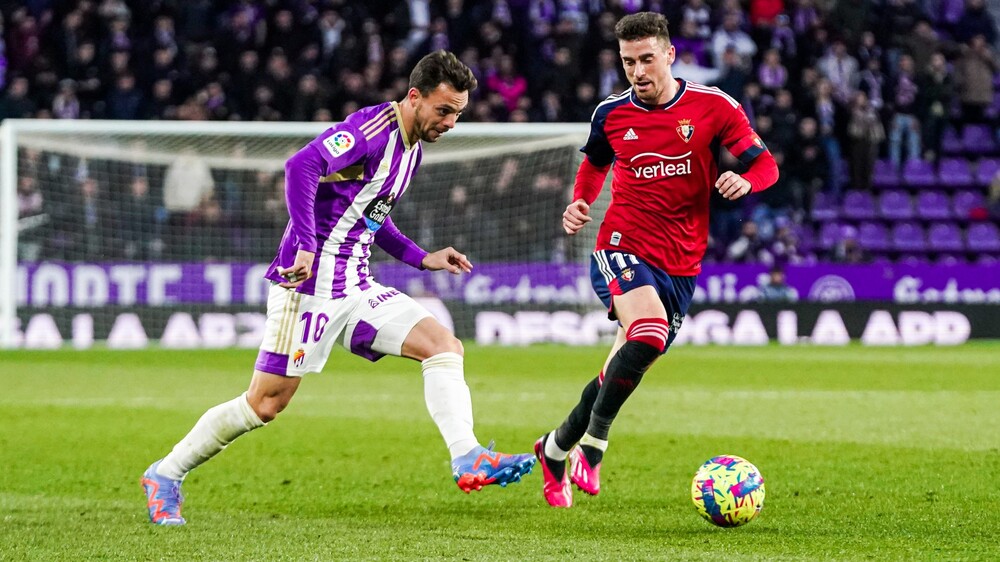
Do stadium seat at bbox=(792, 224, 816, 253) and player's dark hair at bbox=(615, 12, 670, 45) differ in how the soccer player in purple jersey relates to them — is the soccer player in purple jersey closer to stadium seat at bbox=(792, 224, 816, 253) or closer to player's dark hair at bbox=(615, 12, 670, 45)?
player's dark hair at bbox=(615, 12, 670, 45)

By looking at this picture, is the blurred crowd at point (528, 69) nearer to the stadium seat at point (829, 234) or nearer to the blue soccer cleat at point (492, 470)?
the stadium seat at point (829, 234)

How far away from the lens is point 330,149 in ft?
20.2

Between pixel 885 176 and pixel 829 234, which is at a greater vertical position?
pixel 885 176

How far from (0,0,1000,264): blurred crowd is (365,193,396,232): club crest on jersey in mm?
13672

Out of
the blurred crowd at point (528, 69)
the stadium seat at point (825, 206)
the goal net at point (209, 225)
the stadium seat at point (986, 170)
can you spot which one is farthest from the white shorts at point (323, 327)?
the stadium seat at point (986, 170)

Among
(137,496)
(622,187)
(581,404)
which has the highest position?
(622,187)

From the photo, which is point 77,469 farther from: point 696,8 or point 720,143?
point 696,8

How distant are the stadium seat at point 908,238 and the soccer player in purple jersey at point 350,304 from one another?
1875 centimetres

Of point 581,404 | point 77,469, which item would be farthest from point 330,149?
point 77,469

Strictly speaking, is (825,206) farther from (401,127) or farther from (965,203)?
(401,127)

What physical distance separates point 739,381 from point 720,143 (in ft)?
24.7

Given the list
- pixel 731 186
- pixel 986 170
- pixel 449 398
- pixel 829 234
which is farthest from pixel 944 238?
pixel 449 398

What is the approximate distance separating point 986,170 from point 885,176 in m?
1.96

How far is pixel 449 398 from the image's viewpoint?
20.8 feet
